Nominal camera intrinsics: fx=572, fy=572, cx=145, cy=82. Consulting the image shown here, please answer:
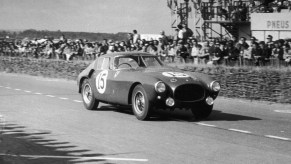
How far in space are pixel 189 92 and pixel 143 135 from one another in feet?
7.12

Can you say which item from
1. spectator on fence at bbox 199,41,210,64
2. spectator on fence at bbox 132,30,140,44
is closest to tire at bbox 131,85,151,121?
spectator on fence at bbox 199,41,210,64

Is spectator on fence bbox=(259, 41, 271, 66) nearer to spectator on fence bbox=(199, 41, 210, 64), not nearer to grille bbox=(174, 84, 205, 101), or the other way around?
spectator on fence bbox=(199, 41, 210, 64)

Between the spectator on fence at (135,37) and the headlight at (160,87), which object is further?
the spectator on fence at (135,37)

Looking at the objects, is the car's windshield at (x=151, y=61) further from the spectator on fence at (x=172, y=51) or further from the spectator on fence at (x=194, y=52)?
the spectator on fence at (x=172, y=51)

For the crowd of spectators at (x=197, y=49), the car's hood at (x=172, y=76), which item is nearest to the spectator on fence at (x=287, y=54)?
the crowd of spectators at (x=197, y=49)

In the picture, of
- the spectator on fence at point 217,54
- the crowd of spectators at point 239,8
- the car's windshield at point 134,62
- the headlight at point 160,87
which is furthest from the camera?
the crowd of spectators at point 239,8

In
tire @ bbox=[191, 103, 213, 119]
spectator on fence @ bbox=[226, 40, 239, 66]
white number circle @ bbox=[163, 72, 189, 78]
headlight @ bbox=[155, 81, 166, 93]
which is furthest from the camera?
spectator on fence @ bbox=[226, 40, 239, 66]

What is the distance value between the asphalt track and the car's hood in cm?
85

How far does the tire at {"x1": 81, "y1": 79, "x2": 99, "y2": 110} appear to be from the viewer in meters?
14.1

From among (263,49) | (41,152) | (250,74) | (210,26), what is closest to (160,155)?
(41,152)

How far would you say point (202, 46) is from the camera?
21.2 metres

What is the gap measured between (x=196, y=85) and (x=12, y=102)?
6.68 metres

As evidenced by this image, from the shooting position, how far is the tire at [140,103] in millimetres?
11750

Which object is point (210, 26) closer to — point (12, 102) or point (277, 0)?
point (277, 0)
